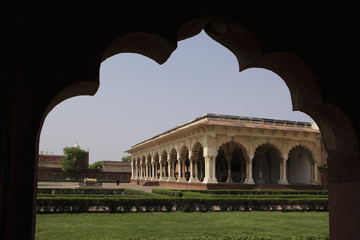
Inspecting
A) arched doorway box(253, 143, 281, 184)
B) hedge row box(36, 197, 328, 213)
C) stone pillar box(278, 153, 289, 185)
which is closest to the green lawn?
hedge row box(36, 197, 328, 213)

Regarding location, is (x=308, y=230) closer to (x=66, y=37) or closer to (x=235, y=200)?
(x=235, y=200)

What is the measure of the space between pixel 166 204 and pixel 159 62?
1066 centimetres

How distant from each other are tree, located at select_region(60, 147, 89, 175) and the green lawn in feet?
148

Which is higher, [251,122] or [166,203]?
[251,122]

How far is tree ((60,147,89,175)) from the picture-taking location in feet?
175

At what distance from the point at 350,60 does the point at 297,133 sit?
76.0ft

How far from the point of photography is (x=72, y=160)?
180 ft

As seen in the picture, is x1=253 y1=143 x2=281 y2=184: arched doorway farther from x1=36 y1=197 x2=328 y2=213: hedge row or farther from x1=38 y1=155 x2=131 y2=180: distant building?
x1=38 y1=155 x2=131 y2=180: distant building

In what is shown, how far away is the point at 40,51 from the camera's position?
178 centimetres

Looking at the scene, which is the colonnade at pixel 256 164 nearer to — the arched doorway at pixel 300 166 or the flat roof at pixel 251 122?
the arched doorway at pixel 300 166

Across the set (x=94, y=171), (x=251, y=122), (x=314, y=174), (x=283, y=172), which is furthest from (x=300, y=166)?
(x=94, y=171)

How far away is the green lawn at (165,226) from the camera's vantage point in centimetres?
741

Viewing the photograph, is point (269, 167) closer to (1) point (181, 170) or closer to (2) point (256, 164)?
(2) point (256, 164)

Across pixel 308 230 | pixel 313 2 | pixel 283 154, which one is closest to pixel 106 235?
pixel 308 230
